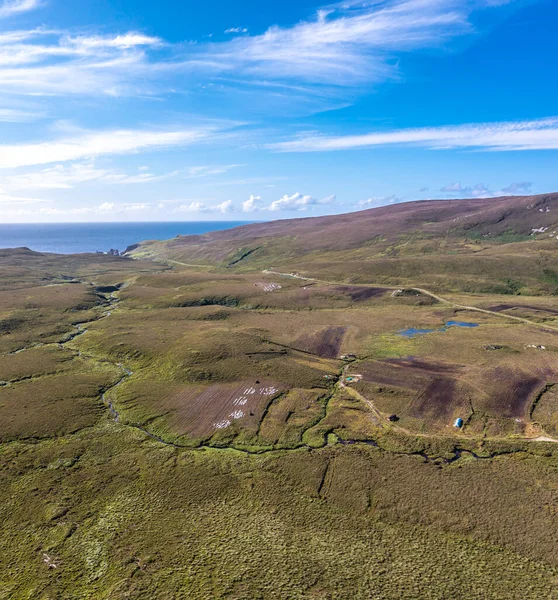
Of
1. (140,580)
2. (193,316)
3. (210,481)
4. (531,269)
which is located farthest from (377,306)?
(140,580)

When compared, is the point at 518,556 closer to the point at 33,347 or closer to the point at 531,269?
the point at 33,347

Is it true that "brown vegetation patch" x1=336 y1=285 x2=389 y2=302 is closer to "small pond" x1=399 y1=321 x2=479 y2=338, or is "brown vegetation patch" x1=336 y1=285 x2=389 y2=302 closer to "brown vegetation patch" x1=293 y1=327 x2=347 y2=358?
"small pond" x1=399 y1=321 x2=479 y2=338

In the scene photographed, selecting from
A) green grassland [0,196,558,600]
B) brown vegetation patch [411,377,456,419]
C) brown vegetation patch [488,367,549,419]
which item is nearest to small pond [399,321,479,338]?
green grassland [0,196,558,600]

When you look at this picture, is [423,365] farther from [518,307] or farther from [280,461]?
[518,307]

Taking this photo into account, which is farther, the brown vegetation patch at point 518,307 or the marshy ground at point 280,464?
the brown vegetation patch at point 518,307

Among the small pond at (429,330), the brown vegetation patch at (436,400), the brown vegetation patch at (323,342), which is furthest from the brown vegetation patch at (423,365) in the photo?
the small pond at (429,330)

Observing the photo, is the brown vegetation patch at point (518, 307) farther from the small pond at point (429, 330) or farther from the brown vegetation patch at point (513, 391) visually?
the brown vegetation patch at point (513, 391)

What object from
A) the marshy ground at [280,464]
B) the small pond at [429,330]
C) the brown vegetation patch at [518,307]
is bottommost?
the marshy ground at [280,464]
